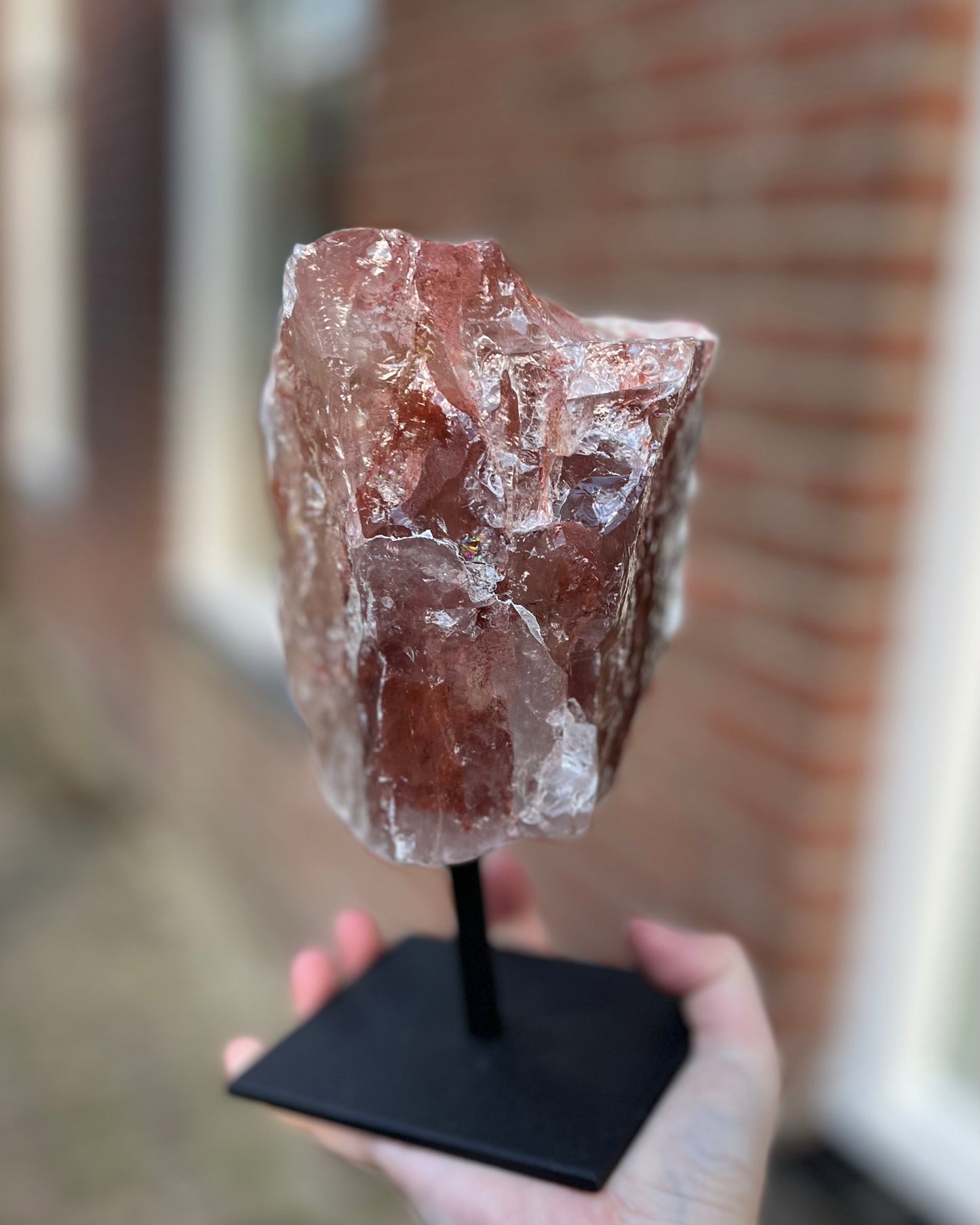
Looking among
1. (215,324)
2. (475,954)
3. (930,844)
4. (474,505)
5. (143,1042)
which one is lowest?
(143,1042)

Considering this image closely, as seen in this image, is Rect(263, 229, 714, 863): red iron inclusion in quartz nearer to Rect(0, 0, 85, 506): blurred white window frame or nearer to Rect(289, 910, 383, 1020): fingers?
Rect(289, 910, 383, 1020): fingers

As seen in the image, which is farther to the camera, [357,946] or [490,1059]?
[357,946]

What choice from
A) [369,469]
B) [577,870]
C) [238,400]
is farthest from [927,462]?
[238,400]

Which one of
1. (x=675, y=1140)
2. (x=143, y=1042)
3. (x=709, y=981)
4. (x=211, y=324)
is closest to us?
(x=675, y=1140)

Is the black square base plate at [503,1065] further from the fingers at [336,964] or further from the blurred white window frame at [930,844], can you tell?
the blurred white window frame at [930,844]

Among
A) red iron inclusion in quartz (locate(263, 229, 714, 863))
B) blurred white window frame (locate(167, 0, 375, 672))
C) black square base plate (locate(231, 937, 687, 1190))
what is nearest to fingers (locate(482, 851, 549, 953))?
black square base plate (locate(231, 937, 687, 1190))

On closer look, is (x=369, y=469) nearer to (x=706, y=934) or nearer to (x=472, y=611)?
(x=472, y=611)

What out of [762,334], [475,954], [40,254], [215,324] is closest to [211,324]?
[215,324]

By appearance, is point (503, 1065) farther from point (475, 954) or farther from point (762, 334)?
point (762, 334)
